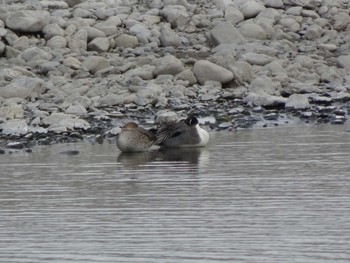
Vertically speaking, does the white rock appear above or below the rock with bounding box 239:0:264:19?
below

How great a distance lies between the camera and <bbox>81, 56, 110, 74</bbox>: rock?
23406 millimetres

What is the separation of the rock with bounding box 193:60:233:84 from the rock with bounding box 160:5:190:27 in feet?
13.3

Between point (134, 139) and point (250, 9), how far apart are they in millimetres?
10815

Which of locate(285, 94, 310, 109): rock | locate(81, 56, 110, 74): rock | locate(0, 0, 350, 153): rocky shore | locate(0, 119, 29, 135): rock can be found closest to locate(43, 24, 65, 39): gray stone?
locate(0, 0, 350, 153): rocky shore

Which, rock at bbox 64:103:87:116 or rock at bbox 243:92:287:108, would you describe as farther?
rock at bbox 243:92:287:108

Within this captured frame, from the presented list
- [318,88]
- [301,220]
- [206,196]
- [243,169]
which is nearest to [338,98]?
[318,88]

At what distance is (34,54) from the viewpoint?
945 inches

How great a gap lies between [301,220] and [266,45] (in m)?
Result: 15.5

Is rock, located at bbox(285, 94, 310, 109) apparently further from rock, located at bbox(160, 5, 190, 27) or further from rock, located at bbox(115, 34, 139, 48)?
rock, located at bbox(160, 5, 190, 27)

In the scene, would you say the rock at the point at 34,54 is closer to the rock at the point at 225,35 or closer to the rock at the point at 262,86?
the rock at the point at 225,35

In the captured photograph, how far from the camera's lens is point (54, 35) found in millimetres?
25156

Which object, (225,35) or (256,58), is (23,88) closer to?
(256,58)

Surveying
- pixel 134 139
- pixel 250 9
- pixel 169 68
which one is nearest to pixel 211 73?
pixel 169 68

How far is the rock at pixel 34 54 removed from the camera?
78.5 ft
